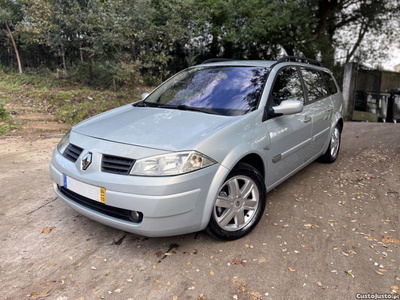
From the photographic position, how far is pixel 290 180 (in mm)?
4539

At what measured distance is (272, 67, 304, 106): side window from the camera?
3527 millimetres

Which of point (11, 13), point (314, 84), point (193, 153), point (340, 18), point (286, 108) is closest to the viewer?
point (193, 153)

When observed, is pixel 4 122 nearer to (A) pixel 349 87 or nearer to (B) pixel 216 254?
(B) pixel 216 254

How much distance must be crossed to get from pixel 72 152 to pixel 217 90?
163cm

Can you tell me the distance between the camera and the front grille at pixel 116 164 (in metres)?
2.44

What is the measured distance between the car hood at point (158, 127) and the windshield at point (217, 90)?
0.24 metres

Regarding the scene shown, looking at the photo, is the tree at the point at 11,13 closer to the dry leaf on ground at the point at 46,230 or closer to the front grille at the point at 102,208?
the dry leaf on ground at the point at 46,230

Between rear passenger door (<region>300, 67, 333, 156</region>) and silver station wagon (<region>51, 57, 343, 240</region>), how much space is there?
0.24 m

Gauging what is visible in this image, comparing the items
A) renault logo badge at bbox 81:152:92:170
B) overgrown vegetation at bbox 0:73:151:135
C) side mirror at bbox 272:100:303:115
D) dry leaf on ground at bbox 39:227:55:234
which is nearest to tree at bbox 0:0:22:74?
overgrown vegetation at bbox 0:73:151:135

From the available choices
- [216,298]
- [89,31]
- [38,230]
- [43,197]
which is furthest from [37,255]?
[89,31]

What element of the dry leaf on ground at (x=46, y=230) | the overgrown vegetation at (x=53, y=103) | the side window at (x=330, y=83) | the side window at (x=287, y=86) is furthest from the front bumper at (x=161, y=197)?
the overgrown vegetation at (x=53, y=103)

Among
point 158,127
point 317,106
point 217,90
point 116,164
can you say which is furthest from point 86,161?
point 317,106

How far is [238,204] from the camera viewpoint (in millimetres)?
2887

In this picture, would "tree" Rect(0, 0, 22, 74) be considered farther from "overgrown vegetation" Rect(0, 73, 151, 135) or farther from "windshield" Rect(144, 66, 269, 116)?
"windshield" Rect(144, 66, 269, 116)
